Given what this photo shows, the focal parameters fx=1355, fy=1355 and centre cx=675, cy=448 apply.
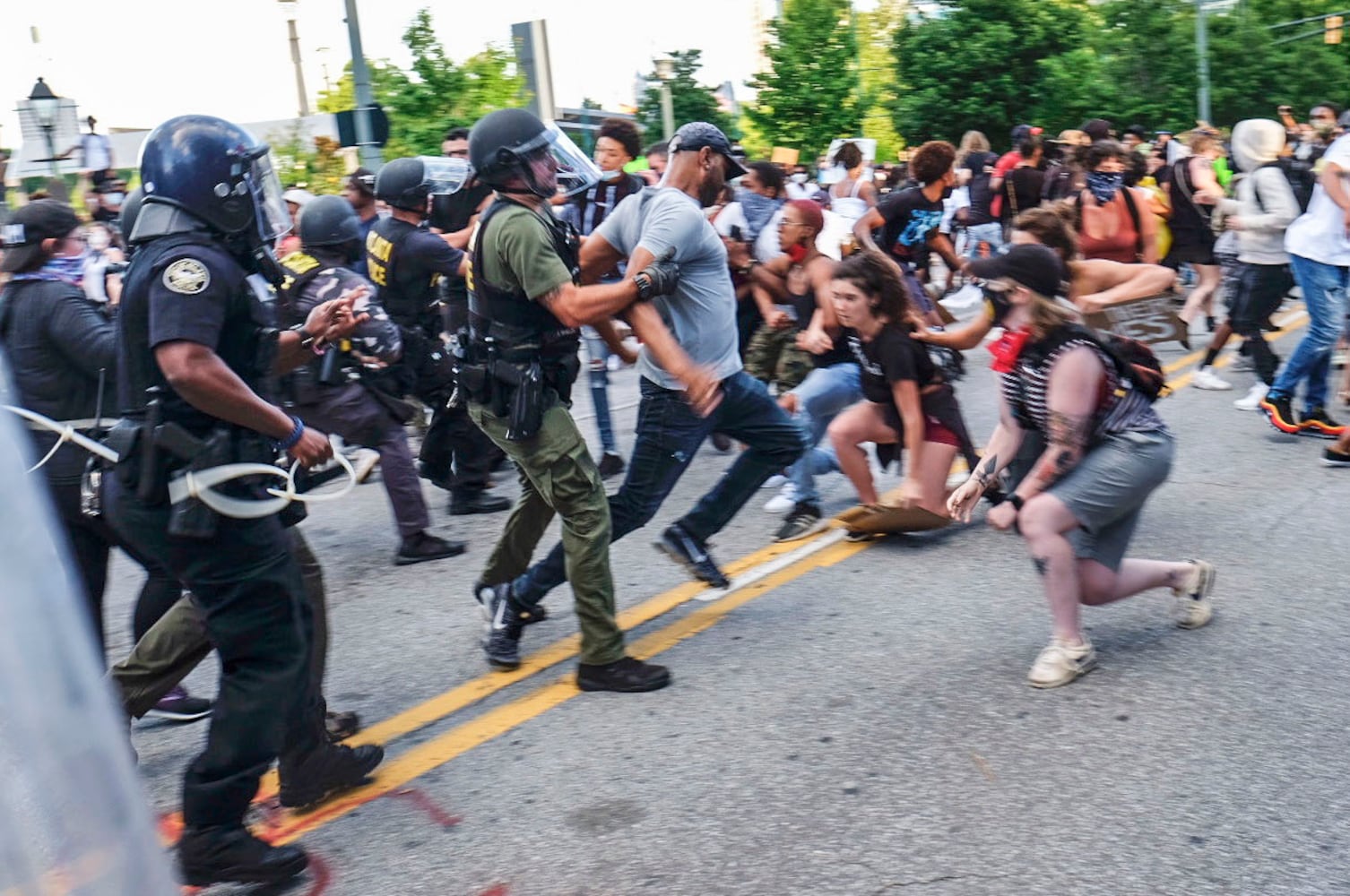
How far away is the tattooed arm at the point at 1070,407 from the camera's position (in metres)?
4.25

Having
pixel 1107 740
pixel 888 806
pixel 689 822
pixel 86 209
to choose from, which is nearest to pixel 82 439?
pixel 689 822

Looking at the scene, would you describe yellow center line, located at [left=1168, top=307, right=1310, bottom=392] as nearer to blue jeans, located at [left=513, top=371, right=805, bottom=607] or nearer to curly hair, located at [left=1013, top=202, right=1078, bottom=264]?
curly hair, located at [left=1013, top=202, right=1078, bottom=264]

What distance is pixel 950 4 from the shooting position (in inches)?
1332

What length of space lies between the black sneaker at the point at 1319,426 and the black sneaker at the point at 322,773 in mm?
6053

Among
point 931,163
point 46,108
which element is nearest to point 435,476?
point 931,163

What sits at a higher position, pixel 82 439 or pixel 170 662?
pixel 82 439

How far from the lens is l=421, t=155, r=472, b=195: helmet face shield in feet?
23.1

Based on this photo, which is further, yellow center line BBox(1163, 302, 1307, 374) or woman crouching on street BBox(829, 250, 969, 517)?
yellow center line BBox(1163, 302, 1307, 374)

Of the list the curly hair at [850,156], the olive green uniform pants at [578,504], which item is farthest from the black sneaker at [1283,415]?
the curly hair at [850,156]

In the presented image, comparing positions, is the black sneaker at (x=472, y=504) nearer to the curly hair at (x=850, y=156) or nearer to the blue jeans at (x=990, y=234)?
the blue jeans at (x=990, y=234)

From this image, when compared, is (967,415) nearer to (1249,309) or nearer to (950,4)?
(1249,309)

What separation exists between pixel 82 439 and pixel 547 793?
1.55 m

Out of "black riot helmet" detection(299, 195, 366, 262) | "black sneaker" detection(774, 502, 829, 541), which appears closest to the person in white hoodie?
"black sneaker" detection(774, 502, 829, 541)

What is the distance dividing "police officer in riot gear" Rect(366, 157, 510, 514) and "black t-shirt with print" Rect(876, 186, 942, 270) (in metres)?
2.83
